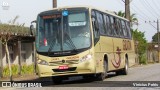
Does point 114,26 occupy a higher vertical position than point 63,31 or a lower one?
higher

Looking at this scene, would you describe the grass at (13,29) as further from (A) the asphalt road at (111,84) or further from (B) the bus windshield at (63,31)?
(B) the bus windshield at (63,31)

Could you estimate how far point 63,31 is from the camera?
18.7m

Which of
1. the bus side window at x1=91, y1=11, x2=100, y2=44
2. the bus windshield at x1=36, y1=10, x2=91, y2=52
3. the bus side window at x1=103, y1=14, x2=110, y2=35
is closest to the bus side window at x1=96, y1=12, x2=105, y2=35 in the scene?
the bus side window at x1=103, y1=14, x2=110, y2=35

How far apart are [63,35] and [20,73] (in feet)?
37.5

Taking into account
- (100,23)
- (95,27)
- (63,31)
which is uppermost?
(100,23)

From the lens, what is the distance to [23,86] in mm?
19141

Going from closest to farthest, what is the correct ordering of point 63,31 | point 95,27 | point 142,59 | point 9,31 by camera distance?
point 63,31 → point 95,27 → point 9,31 → point 142,59

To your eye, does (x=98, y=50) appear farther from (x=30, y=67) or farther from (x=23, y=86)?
(x=30, y=67)

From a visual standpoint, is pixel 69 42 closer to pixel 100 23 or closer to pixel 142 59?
pixel 100 23

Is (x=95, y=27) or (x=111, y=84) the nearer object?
(x=111, y=84)

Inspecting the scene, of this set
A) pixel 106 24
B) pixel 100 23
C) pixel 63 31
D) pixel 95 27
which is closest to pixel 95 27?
pixel 95 27

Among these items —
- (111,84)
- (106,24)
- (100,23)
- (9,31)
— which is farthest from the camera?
(9,31)

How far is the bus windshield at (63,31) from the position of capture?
61.0ft

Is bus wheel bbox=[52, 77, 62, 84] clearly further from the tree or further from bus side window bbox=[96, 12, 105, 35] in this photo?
the tree
